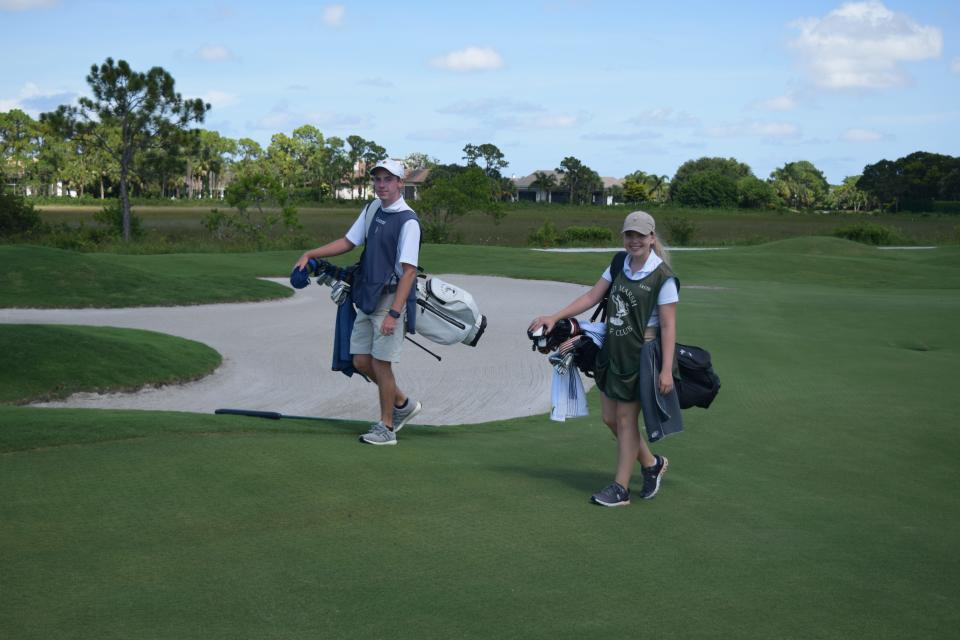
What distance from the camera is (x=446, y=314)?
310 inches

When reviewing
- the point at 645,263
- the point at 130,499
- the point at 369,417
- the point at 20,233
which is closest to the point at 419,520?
the point at 130,499

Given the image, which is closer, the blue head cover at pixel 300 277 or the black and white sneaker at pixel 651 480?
the black and white sneaker at pixel 651 480

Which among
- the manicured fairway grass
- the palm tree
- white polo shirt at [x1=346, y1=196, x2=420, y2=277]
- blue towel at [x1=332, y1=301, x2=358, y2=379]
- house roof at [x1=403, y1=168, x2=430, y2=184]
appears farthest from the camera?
house roof at [x1=403, y1=168, x2=430, y2=184]

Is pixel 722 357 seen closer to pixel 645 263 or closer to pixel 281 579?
pixel 645 263

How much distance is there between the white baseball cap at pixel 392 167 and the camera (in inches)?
299

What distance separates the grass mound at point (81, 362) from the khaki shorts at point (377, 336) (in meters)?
4.96

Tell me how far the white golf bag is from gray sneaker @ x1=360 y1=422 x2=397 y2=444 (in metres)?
0.75

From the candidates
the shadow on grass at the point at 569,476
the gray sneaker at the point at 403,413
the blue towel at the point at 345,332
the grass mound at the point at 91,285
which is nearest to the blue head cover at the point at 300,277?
the blue towel at the point at 345,332

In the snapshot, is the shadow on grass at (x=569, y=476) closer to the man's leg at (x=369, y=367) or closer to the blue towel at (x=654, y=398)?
the blue towel at (x=654, y=398)

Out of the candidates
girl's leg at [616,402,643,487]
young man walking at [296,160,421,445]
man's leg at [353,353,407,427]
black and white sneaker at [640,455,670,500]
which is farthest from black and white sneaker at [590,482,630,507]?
man's leg at [353,353,407,427]

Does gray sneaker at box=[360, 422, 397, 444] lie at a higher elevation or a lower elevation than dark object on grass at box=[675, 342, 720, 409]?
lower

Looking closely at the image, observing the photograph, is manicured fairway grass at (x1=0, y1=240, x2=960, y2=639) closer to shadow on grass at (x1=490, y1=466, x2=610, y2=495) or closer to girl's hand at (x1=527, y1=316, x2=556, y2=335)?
shadow on grass at (x1=490, y1=466, x2=610, y2=495)

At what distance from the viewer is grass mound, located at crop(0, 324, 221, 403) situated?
37.5 ft

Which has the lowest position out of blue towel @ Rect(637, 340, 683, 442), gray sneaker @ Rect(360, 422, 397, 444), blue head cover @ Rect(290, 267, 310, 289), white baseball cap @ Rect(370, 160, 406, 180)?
gray sneaker @ Rect(360, 422, 397, 444)
